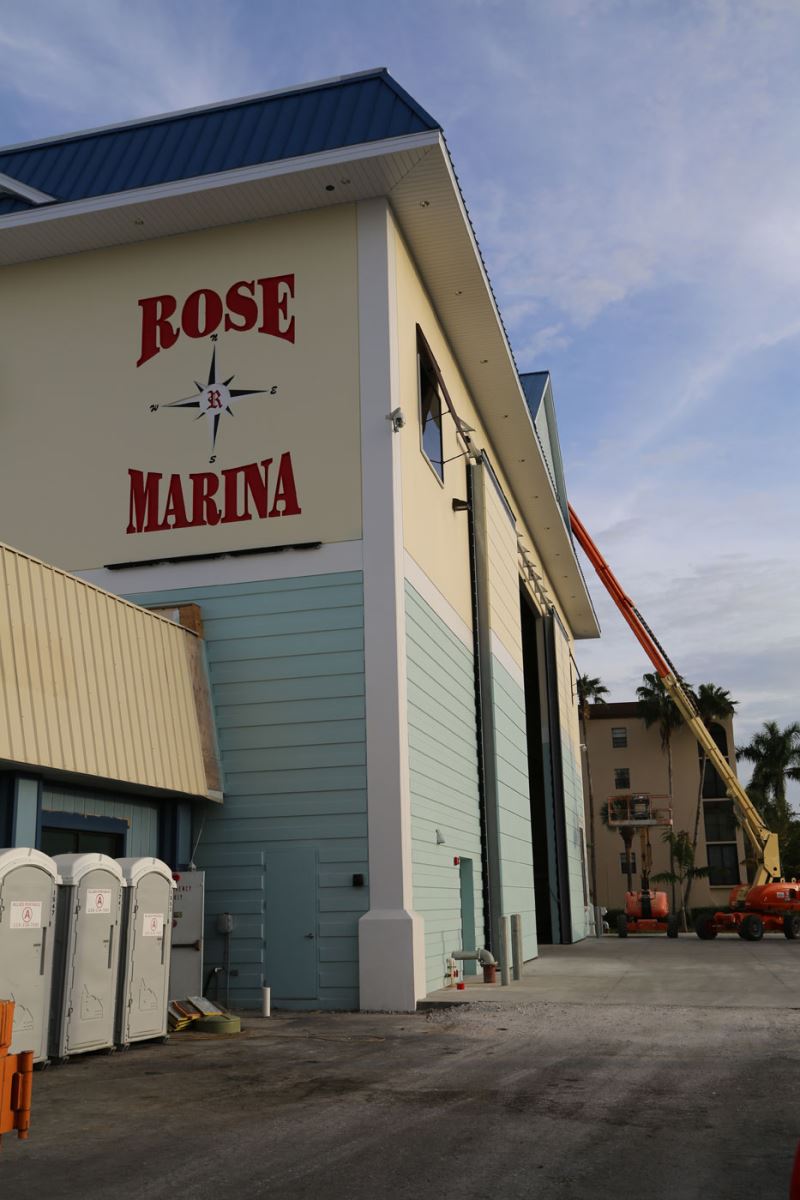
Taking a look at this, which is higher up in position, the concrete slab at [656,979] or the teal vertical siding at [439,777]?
the teal vertical siding at [439,777]

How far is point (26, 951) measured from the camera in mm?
9922

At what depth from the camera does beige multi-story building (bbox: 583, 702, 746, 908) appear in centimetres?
6756

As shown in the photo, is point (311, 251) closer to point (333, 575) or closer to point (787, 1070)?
point (333, 575)

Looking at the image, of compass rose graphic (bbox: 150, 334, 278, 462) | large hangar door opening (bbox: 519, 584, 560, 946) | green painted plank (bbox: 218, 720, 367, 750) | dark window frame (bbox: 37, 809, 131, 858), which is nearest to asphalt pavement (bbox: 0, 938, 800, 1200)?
dark window frame (bbox: 37, 809, 131, 858)

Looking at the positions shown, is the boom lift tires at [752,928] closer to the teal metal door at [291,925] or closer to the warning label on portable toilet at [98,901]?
the teal metal door at [291,925]

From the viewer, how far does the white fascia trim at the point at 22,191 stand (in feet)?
58.4

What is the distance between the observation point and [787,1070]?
9180 mm

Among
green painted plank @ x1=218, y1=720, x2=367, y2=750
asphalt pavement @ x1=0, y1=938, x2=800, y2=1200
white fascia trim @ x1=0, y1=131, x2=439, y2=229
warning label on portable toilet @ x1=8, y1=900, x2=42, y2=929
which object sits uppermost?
white fascia trim @ x1=0, y1=131, x2=439, y2=229

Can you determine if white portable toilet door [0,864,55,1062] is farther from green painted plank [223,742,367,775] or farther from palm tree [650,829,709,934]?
palm tree [650,829,709,934]

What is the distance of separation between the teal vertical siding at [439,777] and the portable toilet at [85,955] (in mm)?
5295

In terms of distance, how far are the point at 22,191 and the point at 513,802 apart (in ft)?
51.7

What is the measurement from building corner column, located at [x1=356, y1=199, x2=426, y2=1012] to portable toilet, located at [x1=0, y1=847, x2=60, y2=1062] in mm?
5315

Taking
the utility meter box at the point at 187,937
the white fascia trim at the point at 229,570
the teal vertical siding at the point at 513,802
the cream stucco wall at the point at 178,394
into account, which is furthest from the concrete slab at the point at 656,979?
the cream stucco wall at the point at 178,394

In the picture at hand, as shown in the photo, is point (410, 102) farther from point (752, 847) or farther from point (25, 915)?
point (752, 847)
